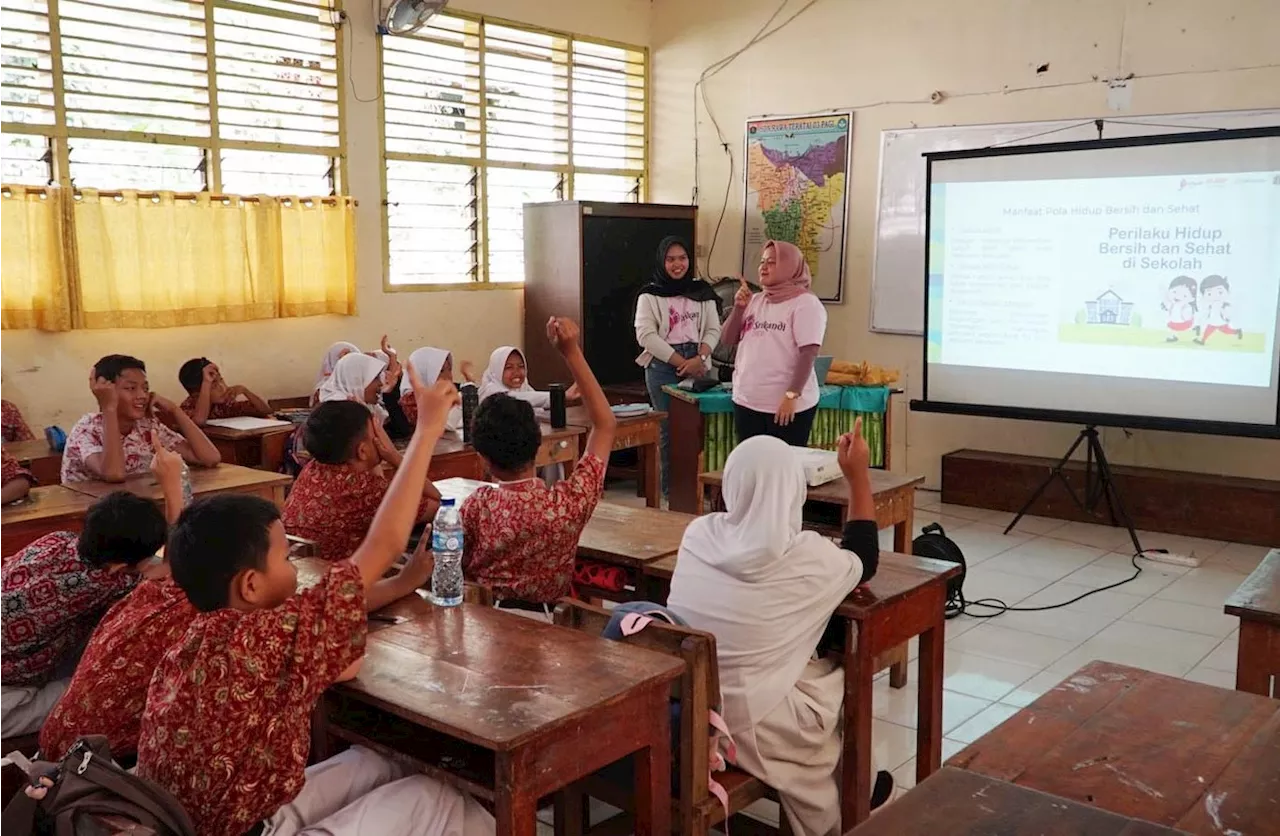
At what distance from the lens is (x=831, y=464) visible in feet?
12.7

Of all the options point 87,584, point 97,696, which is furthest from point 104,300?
point 97,696

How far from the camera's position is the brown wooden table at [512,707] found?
5.68 feet

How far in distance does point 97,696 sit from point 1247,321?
5.12 meters

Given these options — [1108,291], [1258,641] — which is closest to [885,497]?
[1258,641]

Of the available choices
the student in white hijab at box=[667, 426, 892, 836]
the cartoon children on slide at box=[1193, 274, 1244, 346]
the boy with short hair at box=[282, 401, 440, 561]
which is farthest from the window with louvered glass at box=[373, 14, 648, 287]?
the student in white hijab at box=[667, 426, 892, 836]

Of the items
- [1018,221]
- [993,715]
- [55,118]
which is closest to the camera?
[993,715]

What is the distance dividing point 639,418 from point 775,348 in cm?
95

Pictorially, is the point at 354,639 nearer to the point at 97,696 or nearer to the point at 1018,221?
the point at 97,696

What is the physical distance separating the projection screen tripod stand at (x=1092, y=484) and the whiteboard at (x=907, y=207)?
1.22 metres

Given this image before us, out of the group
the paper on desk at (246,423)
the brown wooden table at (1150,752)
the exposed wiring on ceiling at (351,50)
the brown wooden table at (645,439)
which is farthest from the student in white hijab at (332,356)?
the brown wooden table at (1150,752)

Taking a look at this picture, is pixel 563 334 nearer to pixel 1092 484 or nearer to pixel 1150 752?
pixel 1150 752

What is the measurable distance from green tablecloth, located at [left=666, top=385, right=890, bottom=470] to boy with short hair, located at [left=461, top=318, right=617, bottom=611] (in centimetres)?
306

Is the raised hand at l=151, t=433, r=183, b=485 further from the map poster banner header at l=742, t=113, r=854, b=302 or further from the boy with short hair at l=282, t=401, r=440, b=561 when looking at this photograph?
the map poster banner header at l=742, t=113, r=854, b=302

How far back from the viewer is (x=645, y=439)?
5531 millimetres
